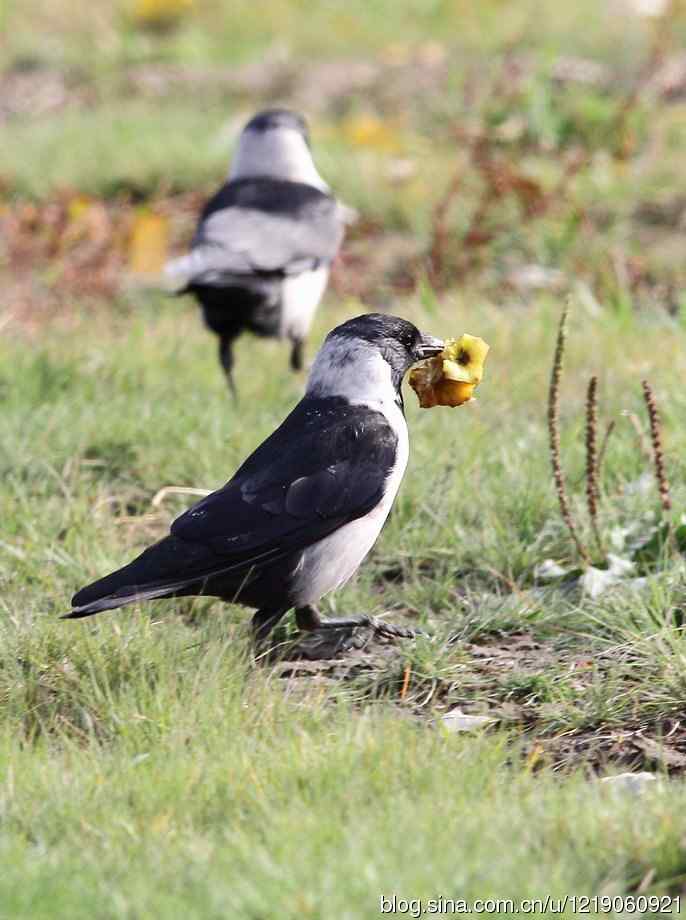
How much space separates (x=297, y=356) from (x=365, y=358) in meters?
2.32

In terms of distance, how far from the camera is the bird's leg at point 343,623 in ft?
13.1

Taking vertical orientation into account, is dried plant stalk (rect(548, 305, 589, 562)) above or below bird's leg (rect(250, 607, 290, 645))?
above

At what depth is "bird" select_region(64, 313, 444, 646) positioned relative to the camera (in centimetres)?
371

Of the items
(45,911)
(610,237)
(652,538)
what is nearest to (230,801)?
(45,911)

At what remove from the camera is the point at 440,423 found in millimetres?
5379

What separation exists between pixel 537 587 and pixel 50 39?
872 centimetres

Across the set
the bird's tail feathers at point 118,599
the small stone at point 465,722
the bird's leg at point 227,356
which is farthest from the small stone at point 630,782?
the bird's leg at point 227,356

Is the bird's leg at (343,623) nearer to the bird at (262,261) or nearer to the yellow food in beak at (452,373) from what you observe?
the yellow food in beak at (452,373)

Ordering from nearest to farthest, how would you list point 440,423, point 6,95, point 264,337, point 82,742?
1. point 82,742
2. point 440,423
3. point 264,337
4. point 6,95

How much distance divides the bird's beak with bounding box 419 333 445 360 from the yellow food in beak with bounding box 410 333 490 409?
0.6 inches

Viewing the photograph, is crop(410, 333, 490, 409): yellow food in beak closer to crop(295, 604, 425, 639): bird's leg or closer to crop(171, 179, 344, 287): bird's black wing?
crop(295, 604, 425, 639): bird's leg

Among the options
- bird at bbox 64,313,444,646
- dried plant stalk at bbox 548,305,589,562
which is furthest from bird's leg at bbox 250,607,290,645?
dried plant stalk at bbox 548,305,589,562

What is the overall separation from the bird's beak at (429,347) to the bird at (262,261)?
6.05 feet

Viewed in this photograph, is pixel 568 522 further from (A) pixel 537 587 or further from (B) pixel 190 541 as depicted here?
(B) pixel 190 541
